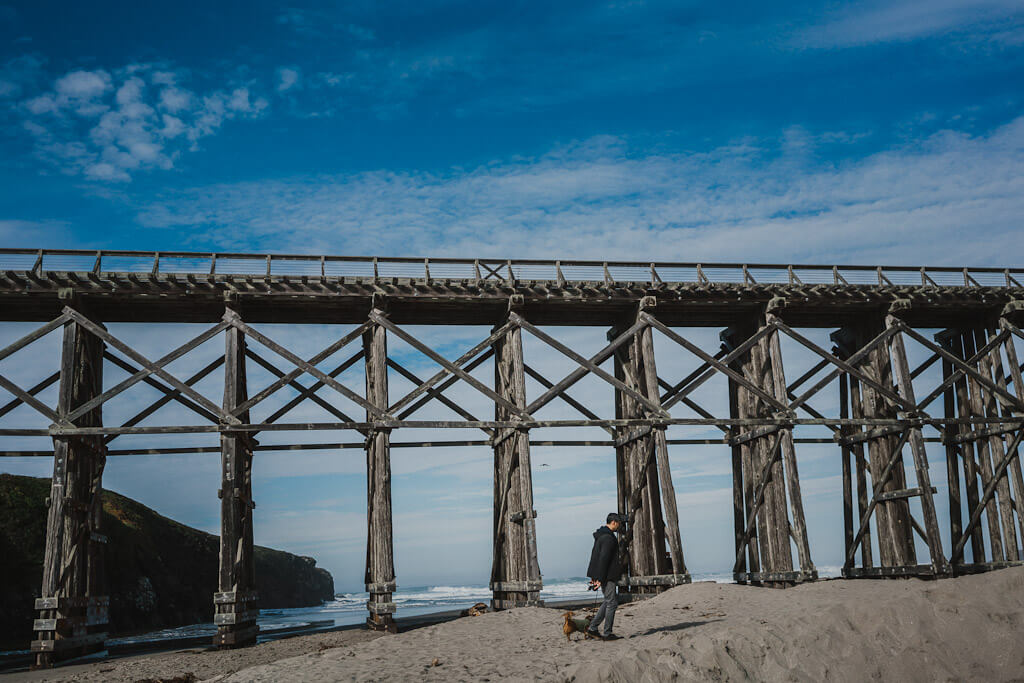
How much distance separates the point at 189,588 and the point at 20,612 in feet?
45.3

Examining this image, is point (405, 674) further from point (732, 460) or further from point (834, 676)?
point (732, 460)

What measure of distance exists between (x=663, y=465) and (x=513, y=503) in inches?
172

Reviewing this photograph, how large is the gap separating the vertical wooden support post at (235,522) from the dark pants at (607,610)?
389 inches

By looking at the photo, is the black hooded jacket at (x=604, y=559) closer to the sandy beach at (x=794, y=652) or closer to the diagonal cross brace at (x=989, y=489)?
the sandy beach at (x=794, y=652)

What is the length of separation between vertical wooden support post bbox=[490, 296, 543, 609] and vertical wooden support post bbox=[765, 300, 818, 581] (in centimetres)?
755

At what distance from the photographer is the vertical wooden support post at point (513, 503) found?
18.8m

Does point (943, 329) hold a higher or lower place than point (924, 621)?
higher

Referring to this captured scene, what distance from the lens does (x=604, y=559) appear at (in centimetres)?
1093

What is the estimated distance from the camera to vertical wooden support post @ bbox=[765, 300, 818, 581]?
20484mm

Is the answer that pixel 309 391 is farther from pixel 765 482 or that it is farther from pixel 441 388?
pixel 765 482

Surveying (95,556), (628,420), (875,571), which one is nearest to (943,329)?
(875,571)

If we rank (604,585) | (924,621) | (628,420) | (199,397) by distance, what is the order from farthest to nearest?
(628,420) → (199,397) → (604,585) → (924,621)

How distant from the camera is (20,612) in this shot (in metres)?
27.0

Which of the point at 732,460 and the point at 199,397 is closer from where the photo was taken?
the point at 199,397
